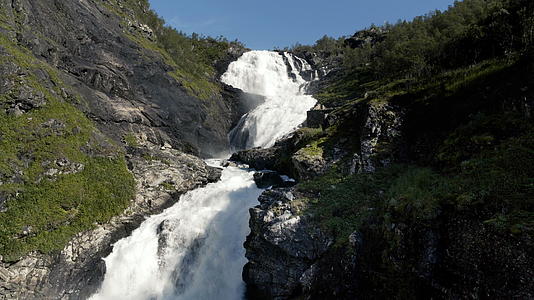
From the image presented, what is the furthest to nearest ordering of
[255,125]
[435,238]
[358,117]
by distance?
[255,125] < [358,117] < [435,238]

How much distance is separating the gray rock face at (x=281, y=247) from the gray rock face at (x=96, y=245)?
9.70m

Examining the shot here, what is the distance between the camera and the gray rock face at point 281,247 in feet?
43.5

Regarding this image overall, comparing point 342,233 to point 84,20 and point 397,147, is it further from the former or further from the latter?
point 84,20

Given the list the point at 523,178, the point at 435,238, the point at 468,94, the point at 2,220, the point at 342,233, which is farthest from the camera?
the point at 2,220

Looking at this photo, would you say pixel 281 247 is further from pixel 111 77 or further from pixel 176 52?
pixel 176 52

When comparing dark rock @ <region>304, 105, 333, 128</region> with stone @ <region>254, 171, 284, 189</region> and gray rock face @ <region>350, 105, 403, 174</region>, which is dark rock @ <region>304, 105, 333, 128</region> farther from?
gray rock face @ <region>350, 105, 403, 174</region>

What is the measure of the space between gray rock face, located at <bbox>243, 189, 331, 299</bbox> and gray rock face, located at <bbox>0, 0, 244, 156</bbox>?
19052 mm

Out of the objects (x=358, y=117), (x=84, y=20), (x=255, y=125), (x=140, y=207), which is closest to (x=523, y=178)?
(x=358, y=117)

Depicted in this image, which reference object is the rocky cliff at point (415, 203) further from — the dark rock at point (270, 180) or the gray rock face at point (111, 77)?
the gray rock face at point (111, 77)

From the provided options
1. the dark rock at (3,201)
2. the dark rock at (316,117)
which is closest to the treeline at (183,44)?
the dark rock at (316,117)

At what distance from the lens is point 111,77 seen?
3344cm

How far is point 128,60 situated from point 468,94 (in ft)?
125

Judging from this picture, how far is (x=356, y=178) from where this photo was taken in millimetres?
16344

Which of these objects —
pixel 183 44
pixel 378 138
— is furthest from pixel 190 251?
pixel 183 44
